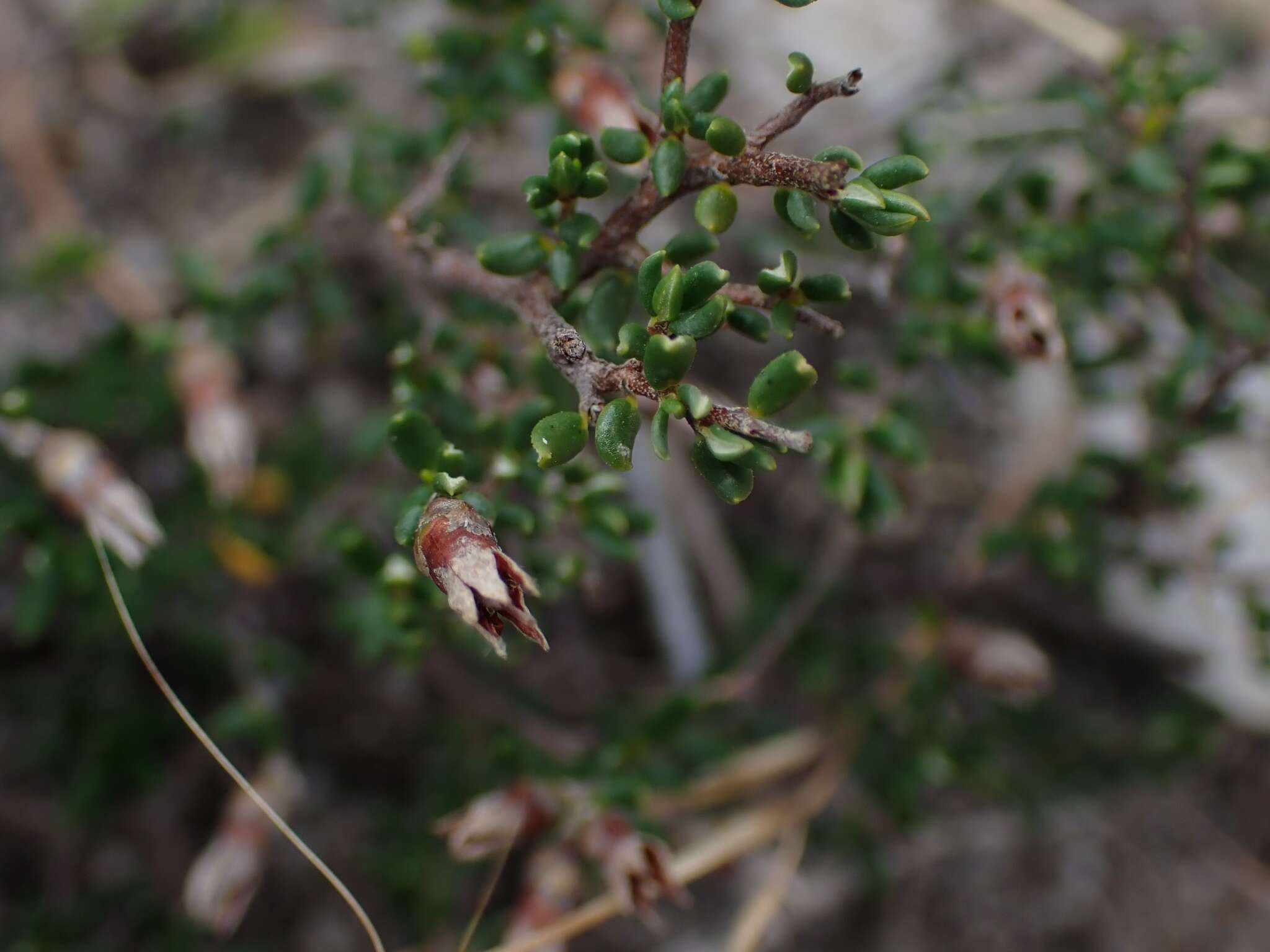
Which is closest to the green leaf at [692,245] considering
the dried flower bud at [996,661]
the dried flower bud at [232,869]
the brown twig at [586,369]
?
the brown twig at [586,369]

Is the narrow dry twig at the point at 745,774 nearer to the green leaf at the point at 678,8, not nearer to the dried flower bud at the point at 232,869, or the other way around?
the dried flower bud at the point at 232,869

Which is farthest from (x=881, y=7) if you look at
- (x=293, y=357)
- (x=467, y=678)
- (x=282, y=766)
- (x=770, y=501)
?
(x=282, y=766)

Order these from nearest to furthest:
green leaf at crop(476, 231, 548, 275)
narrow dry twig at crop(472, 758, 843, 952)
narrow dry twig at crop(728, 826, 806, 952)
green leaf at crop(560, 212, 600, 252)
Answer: green leaf at crop(560, 212, 600, 252), green leaf at crop(476, 231, 548, 275), narrow dry twig at crop(472, 758, 843, 952), narrow dry twig at crop(728, 826, 806, 952)

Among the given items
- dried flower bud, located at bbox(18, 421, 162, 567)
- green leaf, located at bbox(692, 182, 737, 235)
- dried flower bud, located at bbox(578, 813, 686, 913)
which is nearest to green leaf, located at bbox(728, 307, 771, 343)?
green leaf, located at bbox(692, 182, 737, 235)

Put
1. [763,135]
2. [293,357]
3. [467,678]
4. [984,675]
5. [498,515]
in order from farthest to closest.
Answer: [293,357], [467,678], [984,675], [498,515], [763,135]

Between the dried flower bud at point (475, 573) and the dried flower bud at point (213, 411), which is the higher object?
the dried flower bud at point (475, 573)

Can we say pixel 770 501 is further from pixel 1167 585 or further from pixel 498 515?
pixel 498 515

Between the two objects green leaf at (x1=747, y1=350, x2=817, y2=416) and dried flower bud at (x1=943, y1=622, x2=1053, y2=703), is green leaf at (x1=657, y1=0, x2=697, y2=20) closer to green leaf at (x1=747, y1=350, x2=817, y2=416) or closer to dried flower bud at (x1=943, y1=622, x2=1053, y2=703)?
green leaf at (x1=747, y1=350, x2=817, y2=416)
